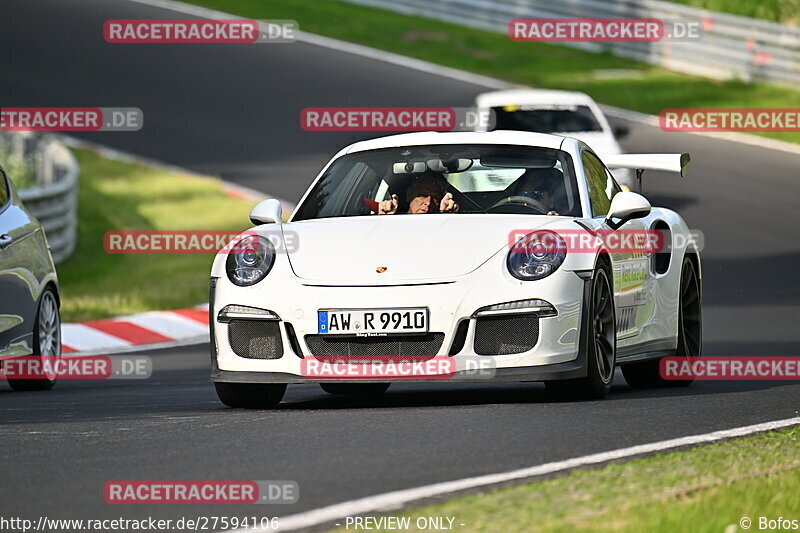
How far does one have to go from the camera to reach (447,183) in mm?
9766

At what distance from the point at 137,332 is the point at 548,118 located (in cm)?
843

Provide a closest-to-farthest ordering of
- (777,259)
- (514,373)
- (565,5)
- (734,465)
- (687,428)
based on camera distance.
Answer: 1. (734,465)
2. (687,428)
3. (514,373)
4. (777,259)
5. (565,5)

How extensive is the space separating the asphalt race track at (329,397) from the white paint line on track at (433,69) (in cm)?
44

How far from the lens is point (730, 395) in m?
9.50

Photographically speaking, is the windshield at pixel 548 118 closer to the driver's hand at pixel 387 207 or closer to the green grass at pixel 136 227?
the green grass at pixel 136 227

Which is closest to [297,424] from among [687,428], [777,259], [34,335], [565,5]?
[687,428]

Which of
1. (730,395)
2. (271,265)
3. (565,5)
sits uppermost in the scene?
(565,5)

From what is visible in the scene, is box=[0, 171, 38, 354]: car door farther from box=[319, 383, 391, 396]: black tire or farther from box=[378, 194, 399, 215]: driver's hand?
box=[378, 194, 399, 215]: driver's hand

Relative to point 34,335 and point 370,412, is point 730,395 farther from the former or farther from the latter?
point 34,335

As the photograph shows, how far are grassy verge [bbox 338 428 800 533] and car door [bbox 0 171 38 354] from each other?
16.8 ft

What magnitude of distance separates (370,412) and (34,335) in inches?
134

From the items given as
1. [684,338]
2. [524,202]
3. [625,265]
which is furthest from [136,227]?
[625,265]

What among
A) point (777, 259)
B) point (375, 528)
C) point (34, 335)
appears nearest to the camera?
point (375, 528)

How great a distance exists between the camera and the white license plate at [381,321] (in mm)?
8383
